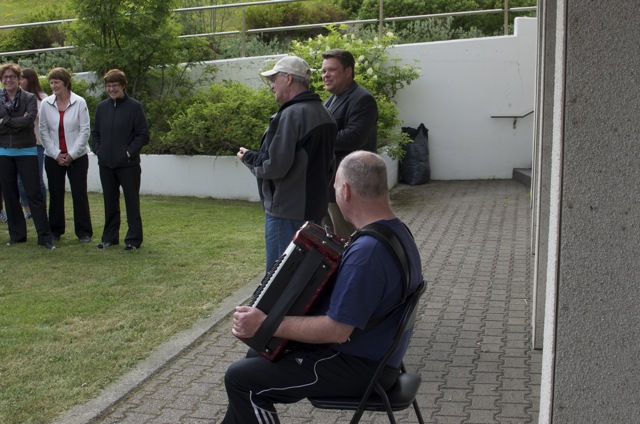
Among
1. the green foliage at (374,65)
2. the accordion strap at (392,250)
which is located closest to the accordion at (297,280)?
the accordion strap at (392,250)

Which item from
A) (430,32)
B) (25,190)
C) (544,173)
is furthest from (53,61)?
(544,173)

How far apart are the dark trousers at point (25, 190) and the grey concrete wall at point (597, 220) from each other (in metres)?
7.93

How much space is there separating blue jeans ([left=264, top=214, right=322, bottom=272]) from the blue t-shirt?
2.01m

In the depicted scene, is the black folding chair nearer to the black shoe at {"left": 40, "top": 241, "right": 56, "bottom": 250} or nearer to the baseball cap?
the baseball cap

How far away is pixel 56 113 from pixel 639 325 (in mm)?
8182

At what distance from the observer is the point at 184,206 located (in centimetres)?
1338

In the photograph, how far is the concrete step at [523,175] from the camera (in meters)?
15.4

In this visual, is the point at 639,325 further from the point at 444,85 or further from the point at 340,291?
the point at 444,85

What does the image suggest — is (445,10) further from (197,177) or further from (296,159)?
(296,159)

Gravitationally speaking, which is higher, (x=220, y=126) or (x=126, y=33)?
(x=126, y=33)

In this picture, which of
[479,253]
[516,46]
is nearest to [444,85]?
[516,46]

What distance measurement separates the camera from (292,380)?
3.93 metres

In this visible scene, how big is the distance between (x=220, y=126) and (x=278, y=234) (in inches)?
331

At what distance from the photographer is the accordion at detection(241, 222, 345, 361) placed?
382 centimetres
